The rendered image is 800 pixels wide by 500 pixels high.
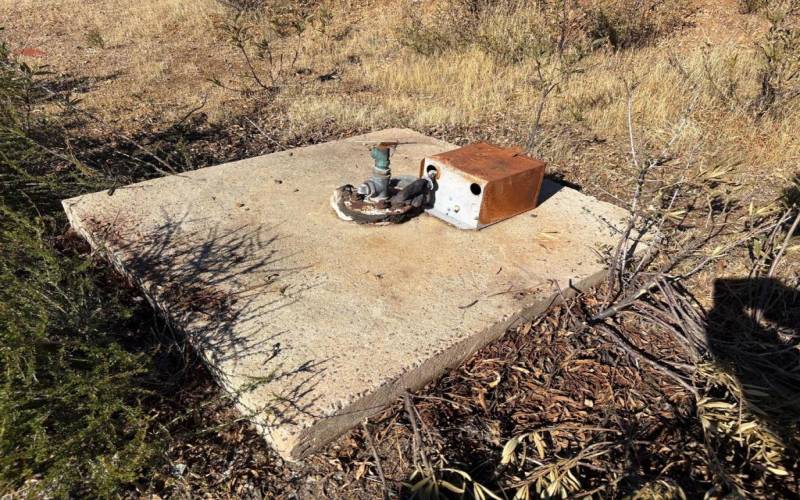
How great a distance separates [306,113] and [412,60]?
2.45 metres

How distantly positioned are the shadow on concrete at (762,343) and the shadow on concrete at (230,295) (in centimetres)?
162

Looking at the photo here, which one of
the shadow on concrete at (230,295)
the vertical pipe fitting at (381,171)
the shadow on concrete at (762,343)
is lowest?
the shadow on concrete at (762,343)

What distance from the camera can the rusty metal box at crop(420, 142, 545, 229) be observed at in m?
2.77

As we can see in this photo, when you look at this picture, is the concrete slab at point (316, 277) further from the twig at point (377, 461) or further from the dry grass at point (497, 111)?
the dry grass at point (497, 111)

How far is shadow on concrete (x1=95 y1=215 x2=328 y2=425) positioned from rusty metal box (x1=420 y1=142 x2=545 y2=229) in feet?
3.05

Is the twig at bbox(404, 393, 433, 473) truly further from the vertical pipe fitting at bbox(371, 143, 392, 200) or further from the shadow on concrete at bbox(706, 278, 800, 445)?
the vertical pipe fitting at bbox(371, 143, 392, 200)

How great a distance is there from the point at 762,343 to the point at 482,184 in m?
1.43

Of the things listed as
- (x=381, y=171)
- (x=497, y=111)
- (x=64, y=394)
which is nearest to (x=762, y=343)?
(x=381, y=171)

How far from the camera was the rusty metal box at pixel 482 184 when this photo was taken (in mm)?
2766

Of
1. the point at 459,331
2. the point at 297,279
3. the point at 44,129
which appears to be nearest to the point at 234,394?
the point at 297,279

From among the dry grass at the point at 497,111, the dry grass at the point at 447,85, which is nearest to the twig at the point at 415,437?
the dry grass at the point at 497,111

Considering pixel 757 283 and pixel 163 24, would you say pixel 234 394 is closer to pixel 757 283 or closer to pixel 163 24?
pixel 757 283

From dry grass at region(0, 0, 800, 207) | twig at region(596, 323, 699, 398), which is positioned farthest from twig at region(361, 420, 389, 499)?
dry grass at region(0, 0, 800, 207)

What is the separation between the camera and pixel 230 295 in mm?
2281
